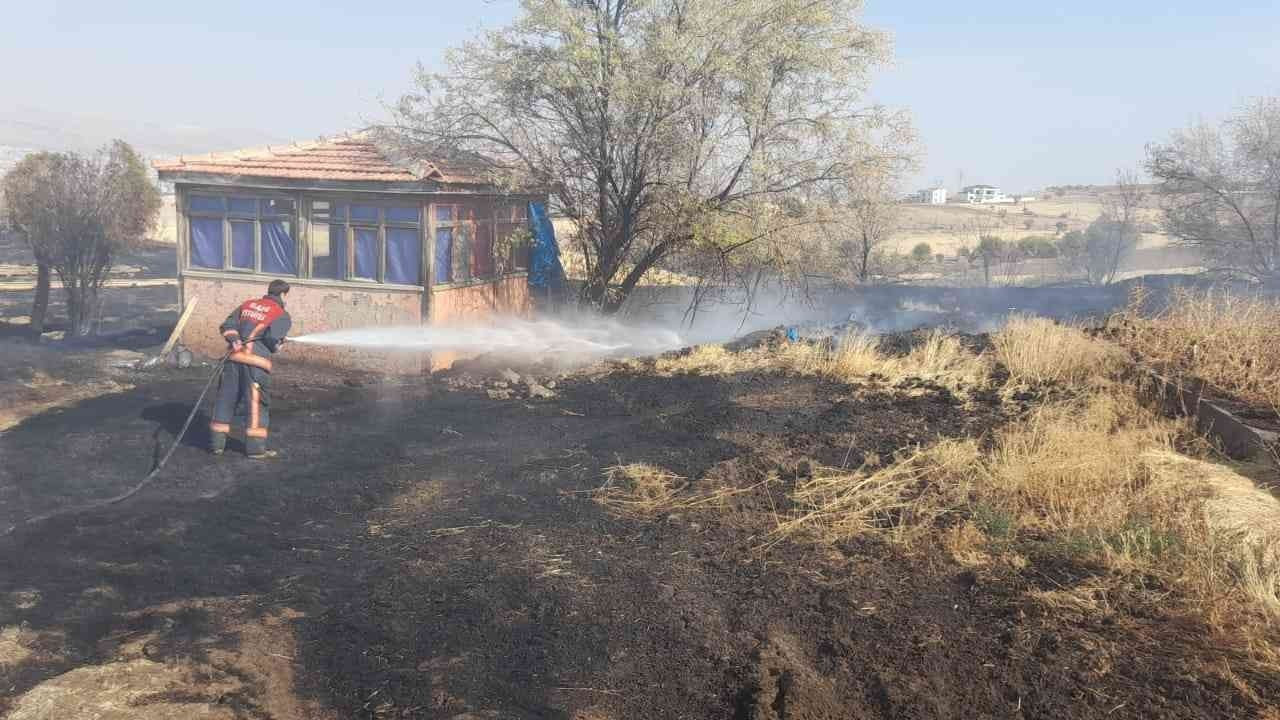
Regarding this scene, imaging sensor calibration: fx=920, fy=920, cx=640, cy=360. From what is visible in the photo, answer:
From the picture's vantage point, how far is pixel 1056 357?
9.80 metres

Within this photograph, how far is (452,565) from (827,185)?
11.6 m

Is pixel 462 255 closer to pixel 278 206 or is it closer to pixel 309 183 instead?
pixel 309 183

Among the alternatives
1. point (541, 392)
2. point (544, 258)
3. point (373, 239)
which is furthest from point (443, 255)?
point (541, 392)

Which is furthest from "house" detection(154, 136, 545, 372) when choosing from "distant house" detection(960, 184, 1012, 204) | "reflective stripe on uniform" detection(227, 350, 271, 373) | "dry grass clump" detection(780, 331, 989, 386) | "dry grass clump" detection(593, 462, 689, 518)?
"distant house" detection(960, 184, 1012, 204)

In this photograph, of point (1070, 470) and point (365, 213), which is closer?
point (1070, 470)

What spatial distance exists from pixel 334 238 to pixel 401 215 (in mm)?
1385

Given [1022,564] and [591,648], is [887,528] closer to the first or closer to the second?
[1022,564]

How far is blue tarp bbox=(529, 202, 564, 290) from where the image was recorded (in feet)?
59.1

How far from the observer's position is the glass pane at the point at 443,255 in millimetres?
14930

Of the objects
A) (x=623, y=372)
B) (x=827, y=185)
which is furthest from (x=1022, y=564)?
(x=827, y=185)

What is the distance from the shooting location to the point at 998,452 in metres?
7.14

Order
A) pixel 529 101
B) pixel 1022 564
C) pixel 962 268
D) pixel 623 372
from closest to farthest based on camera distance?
pixel 1022 564, pixel 623 372, pixel 529 101, pixel 962 268

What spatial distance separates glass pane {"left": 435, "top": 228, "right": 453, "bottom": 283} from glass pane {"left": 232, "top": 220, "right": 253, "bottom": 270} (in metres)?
3.34

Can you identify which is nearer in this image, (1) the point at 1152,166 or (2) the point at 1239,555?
(2) the point at 1239,555
